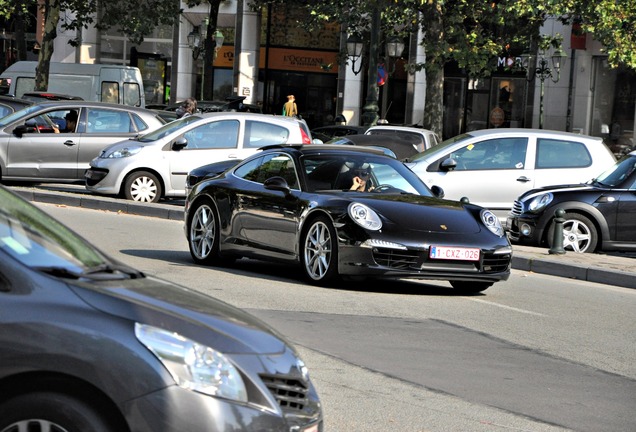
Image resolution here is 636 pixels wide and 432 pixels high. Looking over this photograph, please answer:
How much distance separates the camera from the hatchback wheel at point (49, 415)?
156 inches

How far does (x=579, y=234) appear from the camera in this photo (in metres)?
16.8

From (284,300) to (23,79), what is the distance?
3255cm

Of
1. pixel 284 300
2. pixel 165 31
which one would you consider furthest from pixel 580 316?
pixel 165 31

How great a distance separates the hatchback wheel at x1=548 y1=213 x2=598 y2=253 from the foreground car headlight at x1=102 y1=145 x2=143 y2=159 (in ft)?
23.2

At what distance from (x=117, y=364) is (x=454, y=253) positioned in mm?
7707

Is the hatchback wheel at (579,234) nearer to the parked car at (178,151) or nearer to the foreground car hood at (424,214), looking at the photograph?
the foreground car hood at (424,214)

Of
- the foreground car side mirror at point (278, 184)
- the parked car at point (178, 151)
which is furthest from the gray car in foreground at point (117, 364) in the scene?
the parked car at point (178, 151)

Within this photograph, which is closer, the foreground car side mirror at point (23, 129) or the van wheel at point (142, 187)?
the van wheel at point (142, 187)

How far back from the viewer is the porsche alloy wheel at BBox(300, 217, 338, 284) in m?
11.6

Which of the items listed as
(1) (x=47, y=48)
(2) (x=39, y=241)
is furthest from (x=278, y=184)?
(1) (x=47, y=48)

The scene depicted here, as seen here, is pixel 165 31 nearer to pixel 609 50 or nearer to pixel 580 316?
pixel 609 50

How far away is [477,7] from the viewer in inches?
1241

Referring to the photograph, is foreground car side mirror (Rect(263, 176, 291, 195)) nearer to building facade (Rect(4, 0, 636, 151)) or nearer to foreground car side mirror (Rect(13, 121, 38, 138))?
foreground car side mirror (Rect(13, 121, 38, 138))

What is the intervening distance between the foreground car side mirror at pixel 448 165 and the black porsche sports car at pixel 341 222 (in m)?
4.74
